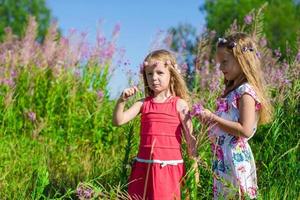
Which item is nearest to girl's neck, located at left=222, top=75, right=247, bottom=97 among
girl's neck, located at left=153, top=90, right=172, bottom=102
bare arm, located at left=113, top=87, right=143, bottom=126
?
girl's neck, located at left=153, top=90, right=172, bottom=102

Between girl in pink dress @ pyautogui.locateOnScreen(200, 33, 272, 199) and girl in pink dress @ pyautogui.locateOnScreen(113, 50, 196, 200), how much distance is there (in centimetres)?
21

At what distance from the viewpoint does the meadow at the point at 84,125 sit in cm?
436

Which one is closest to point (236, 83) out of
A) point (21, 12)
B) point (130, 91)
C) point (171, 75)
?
point (171, 75)

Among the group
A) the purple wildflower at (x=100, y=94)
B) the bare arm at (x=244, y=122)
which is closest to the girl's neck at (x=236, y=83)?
the bare arm at (x=244, y=122)

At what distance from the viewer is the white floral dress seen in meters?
3.87

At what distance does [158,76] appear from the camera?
4000mm

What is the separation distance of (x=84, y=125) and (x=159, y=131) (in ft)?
9.03

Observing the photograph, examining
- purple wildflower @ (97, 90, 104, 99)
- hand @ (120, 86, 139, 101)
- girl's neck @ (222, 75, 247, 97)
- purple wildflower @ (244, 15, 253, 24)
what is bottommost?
hand @ (120, 86, 139, 101)

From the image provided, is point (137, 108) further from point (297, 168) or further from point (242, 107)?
point (297, 168)

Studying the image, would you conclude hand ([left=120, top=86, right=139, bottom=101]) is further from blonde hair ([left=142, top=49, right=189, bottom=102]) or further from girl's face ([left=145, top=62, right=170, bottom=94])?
blonde hair ([left=142, top=49, right=189, bottom=102])

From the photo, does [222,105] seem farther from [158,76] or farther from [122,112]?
[122,112]

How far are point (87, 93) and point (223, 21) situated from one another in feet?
106

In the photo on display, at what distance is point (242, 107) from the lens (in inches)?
150

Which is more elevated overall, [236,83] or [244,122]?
[236,83]
